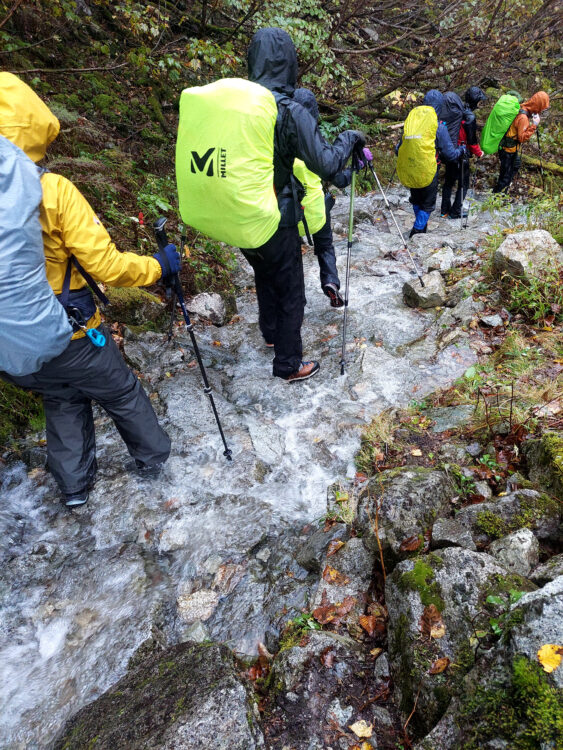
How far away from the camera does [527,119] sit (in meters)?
9.23

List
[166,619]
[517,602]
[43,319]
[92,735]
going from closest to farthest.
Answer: [517,602] < [92,735] < [43,319] < [166,619]

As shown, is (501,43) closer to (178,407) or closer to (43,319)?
(178,407)

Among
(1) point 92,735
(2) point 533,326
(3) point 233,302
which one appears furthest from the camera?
(3) point 233,302

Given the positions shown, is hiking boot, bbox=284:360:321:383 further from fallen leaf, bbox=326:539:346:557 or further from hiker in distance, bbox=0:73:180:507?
fallen leaf, bbox=326:539:346:557

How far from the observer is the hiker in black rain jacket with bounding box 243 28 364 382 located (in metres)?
3.75

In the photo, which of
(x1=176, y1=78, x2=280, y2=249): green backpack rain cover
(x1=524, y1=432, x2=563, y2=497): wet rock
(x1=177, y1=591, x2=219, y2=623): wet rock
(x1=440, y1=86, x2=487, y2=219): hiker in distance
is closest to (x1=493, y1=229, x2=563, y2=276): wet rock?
(x1=524, y1=432, x2=563, y2=497): wet rock

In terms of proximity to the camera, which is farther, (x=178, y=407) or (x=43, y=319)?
(x=178, y=407)

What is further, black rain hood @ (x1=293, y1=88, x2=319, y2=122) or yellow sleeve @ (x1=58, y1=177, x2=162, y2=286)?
black rain hood @ (x1=293, y1=88, x2=319, y2=122)

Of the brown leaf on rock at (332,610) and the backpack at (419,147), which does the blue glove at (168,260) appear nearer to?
the brown leaf on rock at (332,610)

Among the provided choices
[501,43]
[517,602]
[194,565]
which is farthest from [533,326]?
[501,43]

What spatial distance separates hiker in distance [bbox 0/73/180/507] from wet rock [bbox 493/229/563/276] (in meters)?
4.66

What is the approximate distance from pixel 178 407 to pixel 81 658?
2.83 meters

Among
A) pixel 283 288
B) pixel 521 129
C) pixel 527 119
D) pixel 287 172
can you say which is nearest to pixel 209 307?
pixel 283 288

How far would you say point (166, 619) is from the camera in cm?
316
